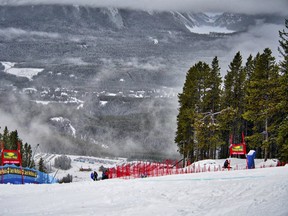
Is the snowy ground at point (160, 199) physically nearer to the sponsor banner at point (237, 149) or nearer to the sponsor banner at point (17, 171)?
the sponsor banner at point (17, 171)

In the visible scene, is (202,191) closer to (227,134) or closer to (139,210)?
(139,210)

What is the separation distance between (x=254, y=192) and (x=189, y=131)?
37.4 m

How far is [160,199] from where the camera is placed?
2000 centimetres

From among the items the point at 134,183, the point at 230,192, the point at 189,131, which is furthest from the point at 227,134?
the point at 230,192

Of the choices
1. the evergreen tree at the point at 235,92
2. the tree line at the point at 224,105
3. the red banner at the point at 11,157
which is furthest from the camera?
the evergreen tree at the point at 235,92

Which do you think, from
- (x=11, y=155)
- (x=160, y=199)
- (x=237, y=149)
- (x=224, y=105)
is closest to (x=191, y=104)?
(x=224, y=105)

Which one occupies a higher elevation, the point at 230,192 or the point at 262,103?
the point at 262,103

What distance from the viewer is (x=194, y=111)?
54.5 meters

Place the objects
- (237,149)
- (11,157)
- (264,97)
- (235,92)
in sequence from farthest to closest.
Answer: (235,92) < (264,97) < (237,149) < (11,157)

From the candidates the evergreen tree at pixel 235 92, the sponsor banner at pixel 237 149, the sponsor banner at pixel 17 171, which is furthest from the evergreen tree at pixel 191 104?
the sponsor banner at pixel 17 171

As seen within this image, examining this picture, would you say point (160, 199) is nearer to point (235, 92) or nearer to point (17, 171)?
point (17, 171)

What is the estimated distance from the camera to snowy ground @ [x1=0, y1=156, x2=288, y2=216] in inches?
675

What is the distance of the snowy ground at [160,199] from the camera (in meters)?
17.1

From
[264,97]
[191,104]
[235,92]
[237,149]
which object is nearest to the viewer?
[237,149]
